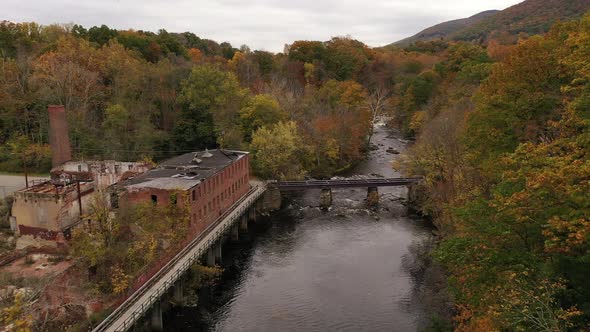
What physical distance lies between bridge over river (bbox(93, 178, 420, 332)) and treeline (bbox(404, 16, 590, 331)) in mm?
17779

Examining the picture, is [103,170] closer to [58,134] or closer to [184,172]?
[58,134]

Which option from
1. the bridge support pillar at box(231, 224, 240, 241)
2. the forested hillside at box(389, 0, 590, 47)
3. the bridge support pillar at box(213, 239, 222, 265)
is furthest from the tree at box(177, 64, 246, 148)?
the forested hillside at box(389, 0, 590, 47)

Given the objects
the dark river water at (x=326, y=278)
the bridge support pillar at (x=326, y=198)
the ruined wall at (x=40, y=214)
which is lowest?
the dark river water at (x=326, y=278)

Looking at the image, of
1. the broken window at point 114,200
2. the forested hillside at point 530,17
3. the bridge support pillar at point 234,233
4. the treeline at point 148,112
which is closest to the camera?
the broken window at point 114,200

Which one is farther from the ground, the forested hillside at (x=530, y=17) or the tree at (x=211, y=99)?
the forested hillside at (x=530, y=17)

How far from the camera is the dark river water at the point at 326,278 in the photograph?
32000 mm

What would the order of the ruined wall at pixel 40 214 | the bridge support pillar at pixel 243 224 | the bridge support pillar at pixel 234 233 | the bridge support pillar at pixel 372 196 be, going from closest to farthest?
the ruined wall at pixel 40 214 < the bridge support pillar at pixel 234 233 < the bridge support pillar at pixel 243 224 < the bridge support pillar at pixel 372 196

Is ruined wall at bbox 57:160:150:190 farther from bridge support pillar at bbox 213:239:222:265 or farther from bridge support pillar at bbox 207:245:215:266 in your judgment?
bridge support pillar at bbox 207:245:215:266

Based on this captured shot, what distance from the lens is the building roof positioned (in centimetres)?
3978

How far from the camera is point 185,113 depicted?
226 ft

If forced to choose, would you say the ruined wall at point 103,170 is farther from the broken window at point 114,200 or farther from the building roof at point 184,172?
the broken window at point 114,200

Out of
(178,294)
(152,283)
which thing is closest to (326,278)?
(178,294)

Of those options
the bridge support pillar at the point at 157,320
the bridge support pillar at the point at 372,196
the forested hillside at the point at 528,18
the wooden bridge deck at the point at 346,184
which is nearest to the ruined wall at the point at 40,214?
the bridge support pillar at the point at 157,320

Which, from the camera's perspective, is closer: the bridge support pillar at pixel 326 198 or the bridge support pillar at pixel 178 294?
the bridge support pillar at pixel 178 294
